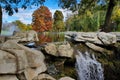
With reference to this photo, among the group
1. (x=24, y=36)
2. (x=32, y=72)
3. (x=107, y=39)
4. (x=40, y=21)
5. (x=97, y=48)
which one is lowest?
(x=32, y=72)

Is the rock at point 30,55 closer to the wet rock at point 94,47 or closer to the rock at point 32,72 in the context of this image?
the rock at point 32,72

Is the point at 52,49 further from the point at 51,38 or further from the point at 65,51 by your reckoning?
the point at 51,38

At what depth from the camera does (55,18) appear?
35.0 metres

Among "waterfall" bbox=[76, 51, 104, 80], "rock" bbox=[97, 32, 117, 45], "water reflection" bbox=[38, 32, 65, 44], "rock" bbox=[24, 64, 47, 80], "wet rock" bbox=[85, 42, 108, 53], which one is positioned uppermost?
"rock" bbox=[97, 32, 117, 45]

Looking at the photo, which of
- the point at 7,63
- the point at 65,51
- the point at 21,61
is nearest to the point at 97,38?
the point at 65,51

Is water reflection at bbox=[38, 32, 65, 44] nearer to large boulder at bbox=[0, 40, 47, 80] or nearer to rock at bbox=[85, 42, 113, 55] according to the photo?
rock at bbox=[85, 42, 113, 55]

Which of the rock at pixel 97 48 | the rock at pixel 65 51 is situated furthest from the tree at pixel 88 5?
the rock at pixel 65 51

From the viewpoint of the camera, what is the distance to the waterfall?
9.34m

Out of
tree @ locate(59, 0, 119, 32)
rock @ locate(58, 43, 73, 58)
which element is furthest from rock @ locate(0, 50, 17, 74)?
tree @ locate(59, 0, 119, 32)

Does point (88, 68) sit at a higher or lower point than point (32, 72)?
lower

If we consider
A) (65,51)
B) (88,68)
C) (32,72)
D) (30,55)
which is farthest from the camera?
(88,68)

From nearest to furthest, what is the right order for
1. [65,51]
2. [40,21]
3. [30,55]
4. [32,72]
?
[30,55], [32,72], [65,51], [40,21]

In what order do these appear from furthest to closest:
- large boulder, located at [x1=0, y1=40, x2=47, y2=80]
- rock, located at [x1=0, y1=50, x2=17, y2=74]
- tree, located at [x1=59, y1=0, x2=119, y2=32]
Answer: tree, located at [x1=59, y1=0, x2=119, y2=32] < large boulder, located at [x1=0, y1=40, x2=47, y2=80] < rock, located at [x1=0, y1=50, x2=17, y2=74]

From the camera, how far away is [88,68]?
31.2 feet
